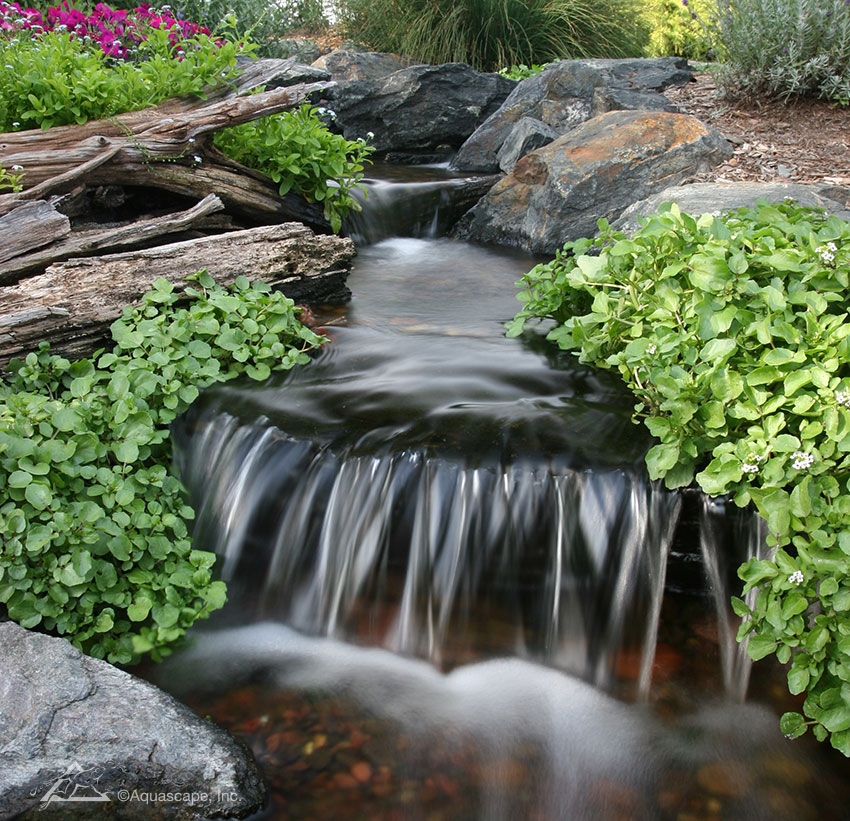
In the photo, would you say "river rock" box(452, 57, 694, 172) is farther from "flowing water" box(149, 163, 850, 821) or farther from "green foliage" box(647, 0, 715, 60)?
"green foliage" box(647, 0, 715, 60)

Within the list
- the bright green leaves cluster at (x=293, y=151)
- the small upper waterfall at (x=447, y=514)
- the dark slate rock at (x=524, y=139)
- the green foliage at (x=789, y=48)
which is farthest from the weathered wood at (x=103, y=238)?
the green foliage at (x=789, y=48)

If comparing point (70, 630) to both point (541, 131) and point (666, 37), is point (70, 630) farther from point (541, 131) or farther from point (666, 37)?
point (666, 37)

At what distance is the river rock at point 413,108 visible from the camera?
941 cm

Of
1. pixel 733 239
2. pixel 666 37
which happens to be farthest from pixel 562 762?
pixel 666 37

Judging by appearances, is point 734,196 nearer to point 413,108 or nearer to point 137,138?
point 137,138

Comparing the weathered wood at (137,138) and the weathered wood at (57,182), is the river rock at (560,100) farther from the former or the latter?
the weathered wood at (57,182)

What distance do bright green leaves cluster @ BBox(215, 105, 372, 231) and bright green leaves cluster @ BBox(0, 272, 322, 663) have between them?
5.43 ft

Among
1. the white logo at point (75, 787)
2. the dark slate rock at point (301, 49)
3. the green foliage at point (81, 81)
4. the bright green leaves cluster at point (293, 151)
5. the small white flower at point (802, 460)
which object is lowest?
the white logo at point (75, 787)

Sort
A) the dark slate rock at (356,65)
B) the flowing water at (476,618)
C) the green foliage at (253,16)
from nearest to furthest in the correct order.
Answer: the flowing water at (476,618), the dark slate rock at (356,65), the green foliage at (253,16)

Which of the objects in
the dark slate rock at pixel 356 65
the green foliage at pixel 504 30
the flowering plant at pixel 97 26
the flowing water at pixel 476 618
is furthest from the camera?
the green foliage at pixel 504 30

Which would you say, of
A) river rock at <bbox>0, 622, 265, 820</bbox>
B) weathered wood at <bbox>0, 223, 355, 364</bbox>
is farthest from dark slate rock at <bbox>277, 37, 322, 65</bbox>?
river rock at <bbox>0, 622, 265, 820</bbox>

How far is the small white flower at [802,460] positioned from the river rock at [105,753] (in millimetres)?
1859

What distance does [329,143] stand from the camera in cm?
511

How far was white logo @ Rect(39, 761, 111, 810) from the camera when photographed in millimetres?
2340
